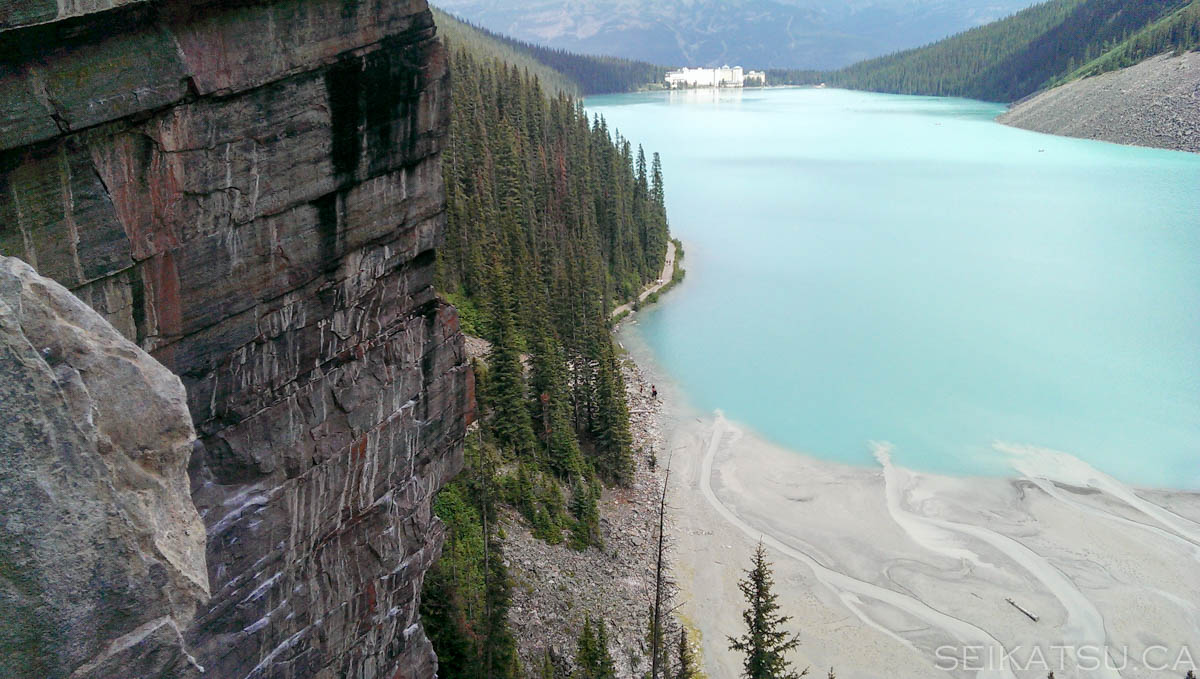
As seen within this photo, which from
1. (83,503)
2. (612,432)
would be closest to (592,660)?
(612,432)

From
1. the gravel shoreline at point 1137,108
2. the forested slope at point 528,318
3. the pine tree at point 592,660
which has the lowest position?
the pine tree at point 592,660

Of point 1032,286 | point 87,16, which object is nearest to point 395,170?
point 87,16

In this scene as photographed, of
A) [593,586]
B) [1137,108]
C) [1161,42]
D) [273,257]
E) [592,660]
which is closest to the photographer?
[273,257]

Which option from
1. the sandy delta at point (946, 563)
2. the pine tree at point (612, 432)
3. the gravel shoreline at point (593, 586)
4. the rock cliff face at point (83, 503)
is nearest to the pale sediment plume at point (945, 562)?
the sandy delta at point (946, 563)

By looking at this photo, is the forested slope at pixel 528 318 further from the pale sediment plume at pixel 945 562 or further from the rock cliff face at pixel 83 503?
the rock cliff face at pixel 83 503

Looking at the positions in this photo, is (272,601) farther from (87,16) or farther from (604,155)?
(604,155)

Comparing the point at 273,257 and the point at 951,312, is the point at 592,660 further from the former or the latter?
the point at 951,312

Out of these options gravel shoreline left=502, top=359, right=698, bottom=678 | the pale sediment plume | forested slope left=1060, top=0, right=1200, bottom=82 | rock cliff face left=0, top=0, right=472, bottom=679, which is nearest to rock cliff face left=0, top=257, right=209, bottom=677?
rock cliff face left=0, top=0, right=472, bottom=679
